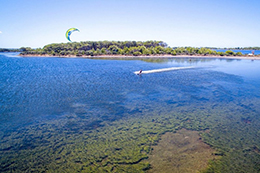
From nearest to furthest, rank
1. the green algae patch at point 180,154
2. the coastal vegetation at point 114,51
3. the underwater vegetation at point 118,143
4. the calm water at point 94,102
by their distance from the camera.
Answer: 1. the green algae patch at point 180,154
2. the underwater vegetation at point 118,143
3. the calm water at point 94,102
4. the coastal vegetation at point 114,51

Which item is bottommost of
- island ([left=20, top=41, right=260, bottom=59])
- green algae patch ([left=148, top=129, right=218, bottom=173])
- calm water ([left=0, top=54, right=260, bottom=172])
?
green algae patch ([left=148, top=129, right=218, bottom=173])

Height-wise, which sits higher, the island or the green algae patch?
the island

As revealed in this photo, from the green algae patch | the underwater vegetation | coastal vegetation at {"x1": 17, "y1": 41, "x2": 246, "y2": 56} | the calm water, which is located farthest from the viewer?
coastal vegetation at {"x1": 17, "y1": 41, "x2": 246, "y2": 56}

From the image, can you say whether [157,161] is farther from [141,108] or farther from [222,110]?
[222,110]

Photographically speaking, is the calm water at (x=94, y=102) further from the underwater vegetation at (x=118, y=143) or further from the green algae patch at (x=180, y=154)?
the green algae patch at (x=180, y=154)

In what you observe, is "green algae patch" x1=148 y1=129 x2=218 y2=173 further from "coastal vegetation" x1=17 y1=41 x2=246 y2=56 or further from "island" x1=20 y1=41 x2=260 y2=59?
"coastal vegetation" x1=17 y1=41 x2=246 y2=56

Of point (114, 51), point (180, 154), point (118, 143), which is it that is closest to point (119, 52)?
point (114, 51)

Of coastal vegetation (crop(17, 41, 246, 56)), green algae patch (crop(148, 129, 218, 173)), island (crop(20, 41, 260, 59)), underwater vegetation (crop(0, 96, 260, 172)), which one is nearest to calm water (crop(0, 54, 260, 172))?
underwater vegetation (crop(0, 96, 260, 172))

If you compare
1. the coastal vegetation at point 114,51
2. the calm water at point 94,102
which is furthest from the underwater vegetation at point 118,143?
the coastal vegetation at point 114,51

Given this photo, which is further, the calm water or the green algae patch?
the calm water
